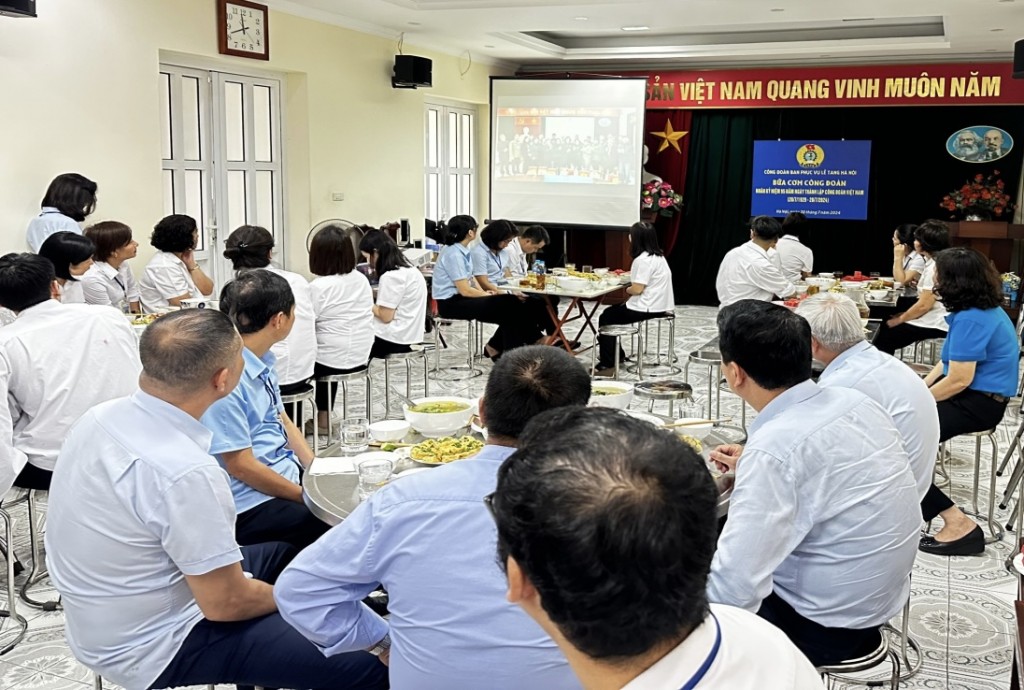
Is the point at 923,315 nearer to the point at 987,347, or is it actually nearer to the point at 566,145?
the point at 987,347

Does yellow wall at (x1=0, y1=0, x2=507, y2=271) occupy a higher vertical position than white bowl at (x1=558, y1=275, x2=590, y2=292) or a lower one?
higher

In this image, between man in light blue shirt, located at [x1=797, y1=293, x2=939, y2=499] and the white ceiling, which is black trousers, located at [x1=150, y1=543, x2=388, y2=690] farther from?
the white ceiling

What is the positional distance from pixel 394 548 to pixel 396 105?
812 centimetres

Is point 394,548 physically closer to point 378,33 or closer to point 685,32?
point 378,33

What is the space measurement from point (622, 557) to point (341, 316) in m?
4.56

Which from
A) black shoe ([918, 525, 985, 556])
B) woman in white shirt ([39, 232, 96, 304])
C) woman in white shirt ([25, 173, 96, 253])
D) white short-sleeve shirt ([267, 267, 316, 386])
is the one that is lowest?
black shoe ([918, 525, 985, 556])

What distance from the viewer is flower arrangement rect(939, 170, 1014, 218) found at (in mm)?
10258

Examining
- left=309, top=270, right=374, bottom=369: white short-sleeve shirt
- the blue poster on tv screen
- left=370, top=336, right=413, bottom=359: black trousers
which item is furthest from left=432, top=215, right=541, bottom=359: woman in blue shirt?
the blue poster on tv screen

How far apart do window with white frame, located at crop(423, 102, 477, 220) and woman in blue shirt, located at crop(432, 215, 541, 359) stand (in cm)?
290

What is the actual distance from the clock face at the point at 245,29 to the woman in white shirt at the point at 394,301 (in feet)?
6.95

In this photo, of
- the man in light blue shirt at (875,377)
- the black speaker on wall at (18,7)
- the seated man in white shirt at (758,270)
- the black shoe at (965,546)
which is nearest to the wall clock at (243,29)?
the black speaker on wall at (18,7)

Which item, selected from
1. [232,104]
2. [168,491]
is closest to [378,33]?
[232,104]

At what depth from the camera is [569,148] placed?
10.9 m

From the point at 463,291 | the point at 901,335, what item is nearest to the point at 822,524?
the point at 901,335
